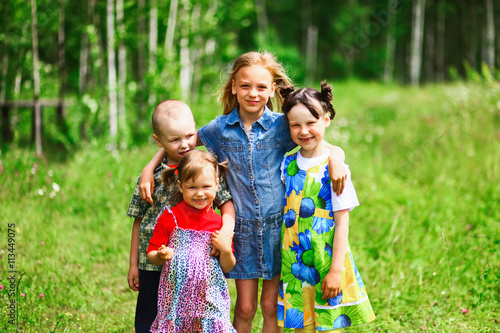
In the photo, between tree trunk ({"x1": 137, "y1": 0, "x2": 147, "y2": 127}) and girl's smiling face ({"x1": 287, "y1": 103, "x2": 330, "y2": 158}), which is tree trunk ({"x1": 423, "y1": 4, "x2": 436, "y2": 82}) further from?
girl's smiling face ({"x1": 287, "y1": 103, "x2": 330, "y2": 158})

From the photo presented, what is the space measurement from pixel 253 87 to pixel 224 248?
0.92m

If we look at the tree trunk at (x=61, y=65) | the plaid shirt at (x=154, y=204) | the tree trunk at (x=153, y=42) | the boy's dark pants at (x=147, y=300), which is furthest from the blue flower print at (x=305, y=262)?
the tree trunk at (x=61, y=65)

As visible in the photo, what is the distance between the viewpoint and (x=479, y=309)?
3.19m

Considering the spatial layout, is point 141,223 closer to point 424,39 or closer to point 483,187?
point 483,187

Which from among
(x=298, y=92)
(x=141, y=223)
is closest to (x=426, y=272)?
(x=298, y=92)

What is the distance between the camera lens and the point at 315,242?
7.84 ft

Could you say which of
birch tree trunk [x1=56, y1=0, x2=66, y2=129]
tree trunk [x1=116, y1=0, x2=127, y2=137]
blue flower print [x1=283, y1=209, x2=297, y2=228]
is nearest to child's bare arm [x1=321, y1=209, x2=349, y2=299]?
blue flower print [x1=283, y1=209, x2=297, y2=228]

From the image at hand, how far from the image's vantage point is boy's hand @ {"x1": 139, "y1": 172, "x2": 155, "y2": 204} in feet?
8.04

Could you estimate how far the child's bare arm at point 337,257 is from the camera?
232 centimetres

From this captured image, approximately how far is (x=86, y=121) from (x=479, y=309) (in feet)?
19.9

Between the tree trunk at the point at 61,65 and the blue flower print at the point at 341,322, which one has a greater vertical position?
the tree trunk at the point at 61,65

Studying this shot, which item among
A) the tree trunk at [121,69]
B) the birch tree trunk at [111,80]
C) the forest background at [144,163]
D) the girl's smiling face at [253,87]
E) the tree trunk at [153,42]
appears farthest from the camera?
the tree trunk at [153,42]

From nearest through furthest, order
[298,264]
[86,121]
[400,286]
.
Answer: [298,264]
[400,286]
[86,121]

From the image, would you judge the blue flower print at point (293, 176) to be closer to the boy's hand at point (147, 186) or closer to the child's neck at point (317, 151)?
the child's neck at point (317, 151)
